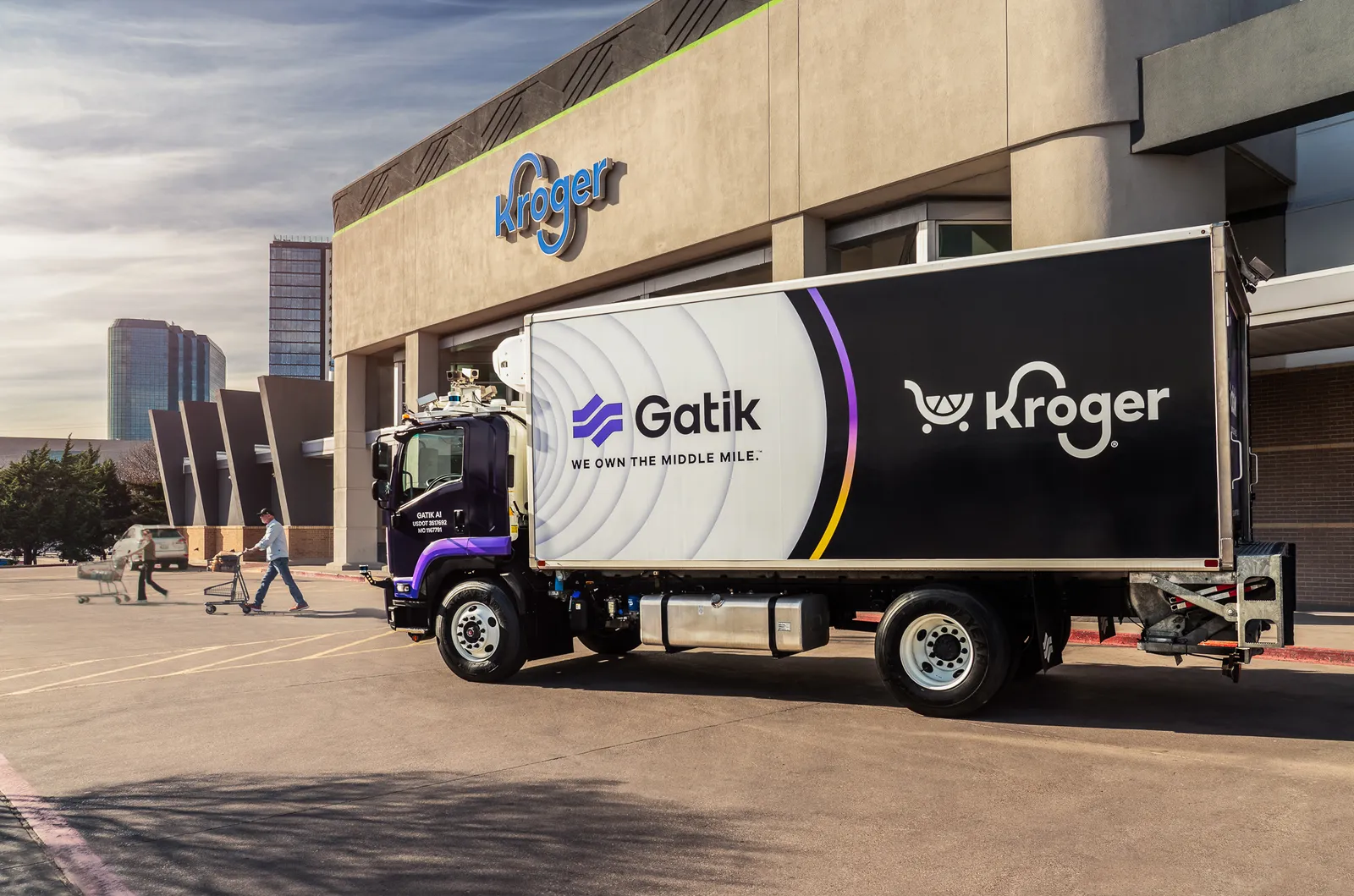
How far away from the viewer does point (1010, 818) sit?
5.87 metres

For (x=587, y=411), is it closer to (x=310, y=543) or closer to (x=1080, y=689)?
(x=1080, y=689)

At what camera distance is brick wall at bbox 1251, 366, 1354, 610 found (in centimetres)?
1736

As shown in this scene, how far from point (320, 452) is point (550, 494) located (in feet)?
110

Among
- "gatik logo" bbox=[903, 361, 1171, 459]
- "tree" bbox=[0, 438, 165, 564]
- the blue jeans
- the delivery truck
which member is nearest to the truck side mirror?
the delivery truck

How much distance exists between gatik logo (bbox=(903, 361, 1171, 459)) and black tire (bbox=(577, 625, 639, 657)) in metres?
5.07

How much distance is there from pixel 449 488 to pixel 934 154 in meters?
9.25

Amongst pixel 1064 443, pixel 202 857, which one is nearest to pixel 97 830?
pixel 202 857

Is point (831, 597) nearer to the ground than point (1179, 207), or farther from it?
nearer to the ground

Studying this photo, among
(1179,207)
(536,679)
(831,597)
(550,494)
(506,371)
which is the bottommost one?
(536,679)

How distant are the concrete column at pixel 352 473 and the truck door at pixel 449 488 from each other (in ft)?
74.9

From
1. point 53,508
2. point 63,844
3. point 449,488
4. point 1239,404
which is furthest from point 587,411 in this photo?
point 53,508

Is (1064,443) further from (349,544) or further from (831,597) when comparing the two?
(349,544)

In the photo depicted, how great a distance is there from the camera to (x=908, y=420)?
8766 mm

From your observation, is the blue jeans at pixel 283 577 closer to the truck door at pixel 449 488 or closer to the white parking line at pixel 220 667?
the white parking line at pixel 220 667
